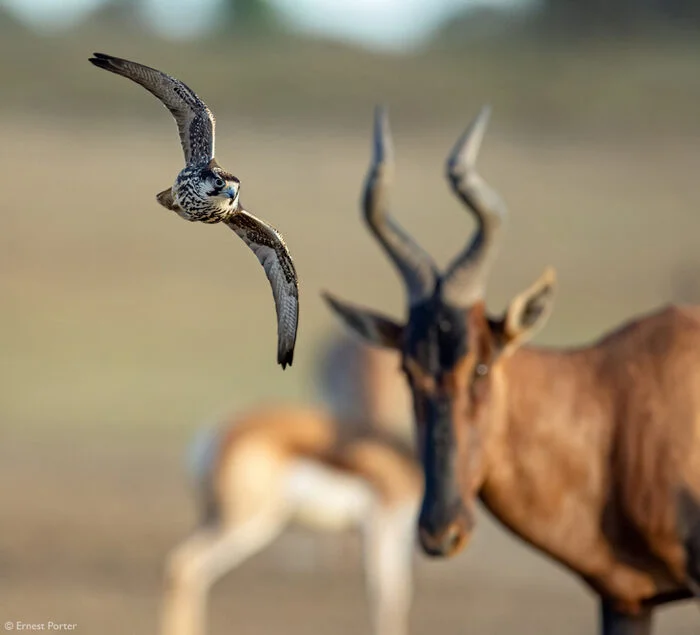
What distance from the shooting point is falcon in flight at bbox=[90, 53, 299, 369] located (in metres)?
4.79

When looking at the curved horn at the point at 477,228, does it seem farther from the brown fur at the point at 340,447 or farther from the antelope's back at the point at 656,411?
the brown fur at the point at 340,447

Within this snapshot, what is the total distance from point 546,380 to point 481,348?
1.30 feet

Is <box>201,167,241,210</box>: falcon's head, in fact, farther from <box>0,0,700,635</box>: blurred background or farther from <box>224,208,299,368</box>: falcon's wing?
<box>0,0,700,635</box>: blurred background

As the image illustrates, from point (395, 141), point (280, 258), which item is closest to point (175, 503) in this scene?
point (280, 258)

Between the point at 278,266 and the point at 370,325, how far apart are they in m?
1.93

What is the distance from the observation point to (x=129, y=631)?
1097 cm

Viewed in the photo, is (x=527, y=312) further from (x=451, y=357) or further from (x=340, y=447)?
(x=340, y=447)

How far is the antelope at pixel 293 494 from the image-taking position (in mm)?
10750

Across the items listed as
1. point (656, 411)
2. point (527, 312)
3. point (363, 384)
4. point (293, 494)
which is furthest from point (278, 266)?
point (363, 384)

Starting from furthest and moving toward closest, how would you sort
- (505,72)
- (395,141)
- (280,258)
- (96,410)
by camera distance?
(505,72) → (395,141) → (96,410) → (280,258)

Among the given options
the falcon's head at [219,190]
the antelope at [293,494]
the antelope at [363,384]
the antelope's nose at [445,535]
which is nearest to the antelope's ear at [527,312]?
the antelope's nose at [445,535]

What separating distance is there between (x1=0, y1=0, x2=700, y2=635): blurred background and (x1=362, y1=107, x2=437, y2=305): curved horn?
15.0ft

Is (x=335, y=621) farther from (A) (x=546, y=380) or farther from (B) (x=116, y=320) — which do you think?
(B) (x=116, y=320)

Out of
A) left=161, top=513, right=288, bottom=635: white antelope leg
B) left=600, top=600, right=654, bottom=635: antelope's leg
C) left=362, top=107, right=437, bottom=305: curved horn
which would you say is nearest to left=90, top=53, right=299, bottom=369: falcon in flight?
left=362, top=107, right=437, bottom=305: curved horn
